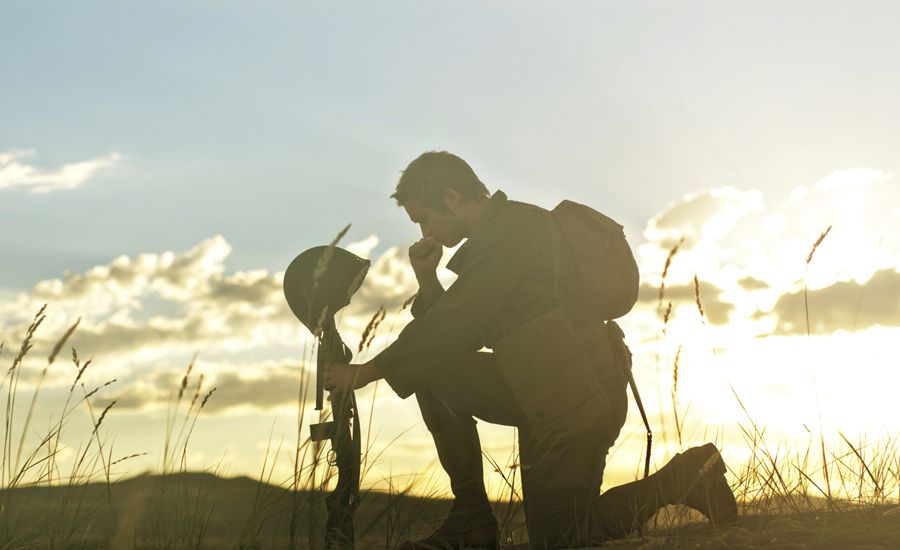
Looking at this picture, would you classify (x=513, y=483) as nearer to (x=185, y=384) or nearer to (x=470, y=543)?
(x=470, y=543)

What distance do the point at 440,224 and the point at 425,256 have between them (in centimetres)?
16

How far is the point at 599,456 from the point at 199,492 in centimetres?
169

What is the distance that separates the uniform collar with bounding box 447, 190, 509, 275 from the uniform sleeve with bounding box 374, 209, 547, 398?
0.22ft

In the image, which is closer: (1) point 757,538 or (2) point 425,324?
(1) point 757,538

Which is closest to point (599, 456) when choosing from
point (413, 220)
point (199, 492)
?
point (413, 220)

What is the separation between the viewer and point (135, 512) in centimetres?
292

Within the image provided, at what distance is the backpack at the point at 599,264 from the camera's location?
3.82 m

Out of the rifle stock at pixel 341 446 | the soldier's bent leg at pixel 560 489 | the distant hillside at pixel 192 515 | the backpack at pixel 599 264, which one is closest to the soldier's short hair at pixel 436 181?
the backpack at pixel 599 264

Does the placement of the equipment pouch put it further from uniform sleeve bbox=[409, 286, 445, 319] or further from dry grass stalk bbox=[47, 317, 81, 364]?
dry grass stalk bbox=[47, 317, 81, 364]

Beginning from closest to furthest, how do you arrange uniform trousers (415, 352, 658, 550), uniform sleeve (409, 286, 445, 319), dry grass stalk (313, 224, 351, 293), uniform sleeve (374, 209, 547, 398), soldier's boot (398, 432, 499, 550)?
dry grass stalk (313, 224, 351, 293) → uniform trousers (415, 352, 658, 550) → uniform sleeve (374, 209, 547, 398) → soldier's boot (398, 432, 499, 550) → uniform sleeve (409, 286, 445, 319)

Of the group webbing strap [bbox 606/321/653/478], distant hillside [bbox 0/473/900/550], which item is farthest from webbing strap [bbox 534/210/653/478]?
distant hillside [bbox 0/473/900/550]

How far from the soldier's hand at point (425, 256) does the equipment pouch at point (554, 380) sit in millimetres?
635

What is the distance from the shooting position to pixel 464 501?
159 inches

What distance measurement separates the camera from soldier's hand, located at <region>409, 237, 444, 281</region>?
4129 millimetres
